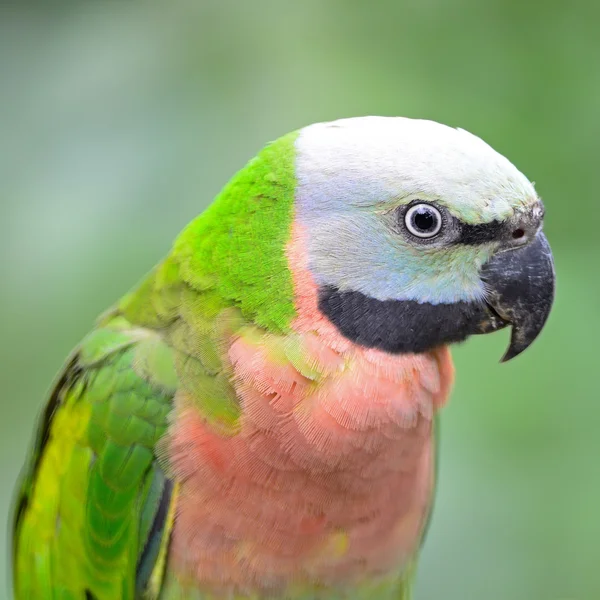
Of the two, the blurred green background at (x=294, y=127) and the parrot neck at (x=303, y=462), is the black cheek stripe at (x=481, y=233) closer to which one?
the parrot neck at (x=303, y=462)

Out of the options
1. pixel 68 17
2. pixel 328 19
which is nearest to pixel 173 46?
pixel 68 17

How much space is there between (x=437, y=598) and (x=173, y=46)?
2.23m

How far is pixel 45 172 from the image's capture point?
2.99 m

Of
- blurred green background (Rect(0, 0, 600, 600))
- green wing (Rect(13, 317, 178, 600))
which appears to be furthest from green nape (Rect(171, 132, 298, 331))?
blurred green background (Rect(0, 0, 600, 600))

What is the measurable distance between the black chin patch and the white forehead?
0.53ft

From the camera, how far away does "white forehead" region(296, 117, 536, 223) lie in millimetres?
1332

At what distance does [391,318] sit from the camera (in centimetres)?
141

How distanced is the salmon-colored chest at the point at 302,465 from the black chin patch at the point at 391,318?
0.03 metres

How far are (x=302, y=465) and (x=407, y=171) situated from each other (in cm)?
54

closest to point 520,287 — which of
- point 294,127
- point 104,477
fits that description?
point 104,477

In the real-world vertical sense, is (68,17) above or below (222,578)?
above

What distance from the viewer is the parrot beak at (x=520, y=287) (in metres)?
1.40

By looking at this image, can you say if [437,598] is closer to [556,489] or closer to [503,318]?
[556,489]

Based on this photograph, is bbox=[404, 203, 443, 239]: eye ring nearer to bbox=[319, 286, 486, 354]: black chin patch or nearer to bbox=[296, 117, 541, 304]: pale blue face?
bbox=[296, 117, 541, 304]: pale blue face
